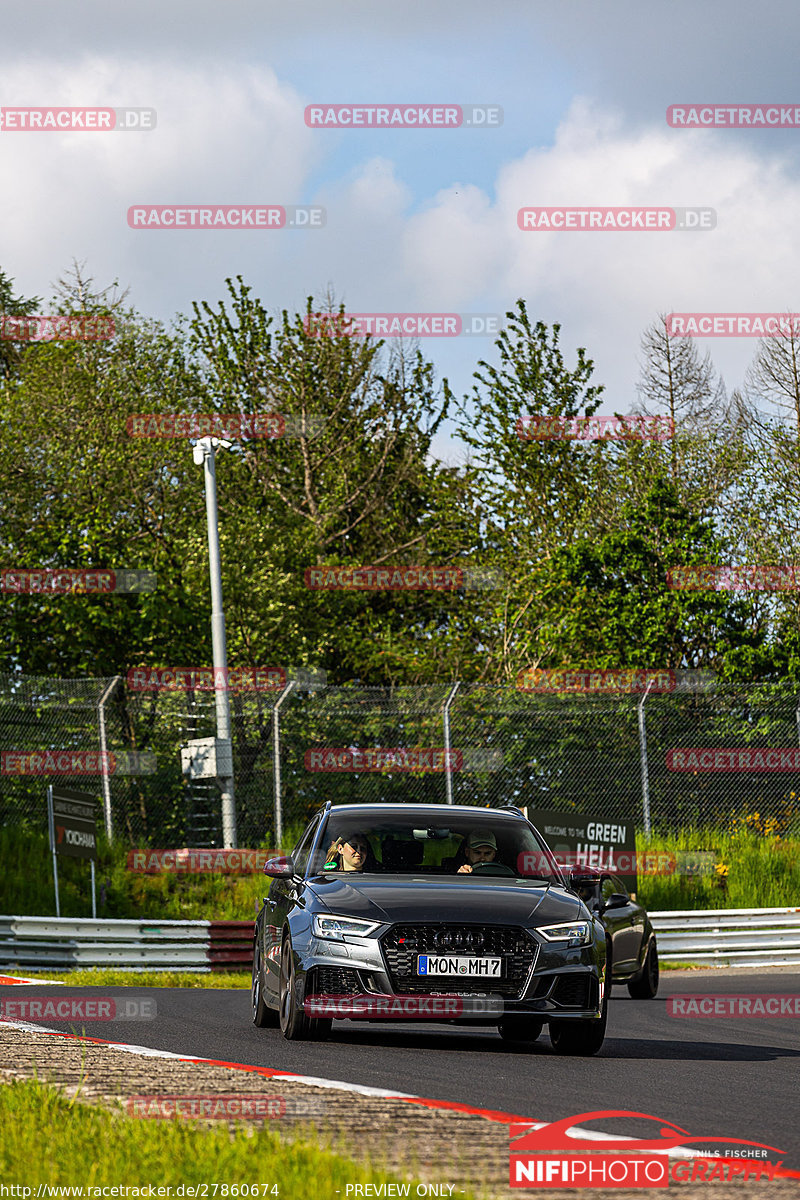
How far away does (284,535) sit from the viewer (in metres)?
42.0

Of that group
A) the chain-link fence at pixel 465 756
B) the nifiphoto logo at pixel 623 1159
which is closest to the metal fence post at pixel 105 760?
the chain-link fence at pixel 465 756

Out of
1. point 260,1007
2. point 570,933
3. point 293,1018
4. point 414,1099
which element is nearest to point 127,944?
point 260,1007

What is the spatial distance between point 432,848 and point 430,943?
3.86 ft

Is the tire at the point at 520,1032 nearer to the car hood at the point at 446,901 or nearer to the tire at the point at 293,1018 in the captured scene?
the car hood at the point at 446,901

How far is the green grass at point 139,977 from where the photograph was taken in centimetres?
1927

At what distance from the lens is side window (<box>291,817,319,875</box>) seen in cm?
1115

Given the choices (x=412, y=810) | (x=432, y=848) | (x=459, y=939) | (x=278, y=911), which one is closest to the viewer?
(x=459, y=939)

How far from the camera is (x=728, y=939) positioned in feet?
78.4

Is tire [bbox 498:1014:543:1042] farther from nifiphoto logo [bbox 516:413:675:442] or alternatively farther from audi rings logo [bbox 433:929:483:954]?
nifiphoto logo [bbox 516:413:675:442]

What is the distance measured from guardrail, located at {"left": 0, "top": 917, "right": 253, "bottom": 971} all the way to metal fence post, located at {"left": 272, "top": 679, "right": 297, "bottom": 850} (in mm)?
2949

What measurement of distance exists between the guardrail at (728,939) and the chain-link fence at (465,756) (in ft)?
5.60

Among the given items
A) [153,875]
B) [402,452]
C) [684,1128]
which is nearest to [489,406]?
[402,452]

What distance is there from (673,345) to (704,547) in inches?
473

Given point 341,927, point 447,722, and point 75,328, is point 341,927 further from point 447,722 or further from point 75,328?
point 75,328
